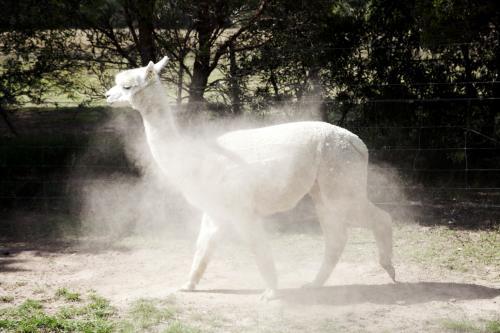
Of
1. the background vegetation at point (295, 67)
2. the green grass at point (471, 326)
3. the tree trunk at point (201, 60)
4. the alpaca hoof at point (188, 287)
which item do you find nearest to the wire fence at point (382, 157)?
the background vegetation at point (295, 67)

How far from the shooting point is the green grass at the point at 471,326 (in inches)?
222

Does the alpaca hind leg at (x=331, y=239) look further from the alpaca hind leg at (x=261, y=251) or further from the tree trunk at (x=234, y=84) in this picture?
the tree trunk at (x=234, y=84)

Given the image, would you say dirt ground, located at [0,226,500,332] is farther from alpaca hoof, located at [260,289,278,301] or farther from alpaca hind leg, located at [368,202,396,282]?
alpaca hind leg, located at [368,202,396,282]

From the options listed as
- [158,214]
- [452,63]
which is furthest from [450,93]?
[158,214]

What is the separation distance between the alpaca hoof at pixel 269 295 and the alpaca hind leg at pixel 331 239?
52cm

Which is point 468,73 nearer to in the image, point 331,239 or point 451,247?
point 451,247

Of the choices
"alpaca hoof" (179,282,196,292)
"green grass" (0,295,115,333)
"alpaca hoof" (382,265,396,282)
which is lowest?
"green grass" (0,295,115,333)

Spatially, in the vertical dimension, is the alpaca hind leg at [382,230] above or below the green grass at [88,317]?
above

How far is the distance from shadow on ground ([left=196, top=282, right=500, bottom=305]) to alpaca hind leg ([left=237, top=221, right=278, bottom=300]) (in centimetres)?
13

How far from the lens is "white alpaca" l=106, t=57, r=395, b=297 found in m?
6.60

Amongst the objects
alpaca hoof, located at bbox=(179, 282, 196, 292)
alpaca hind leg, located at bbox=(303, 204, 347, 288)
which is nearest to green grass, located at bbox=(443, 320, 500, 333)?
alpaca hind leg, located at bbox=(303, 204, 347, 288)

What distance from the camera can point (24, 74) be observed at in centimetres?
1118

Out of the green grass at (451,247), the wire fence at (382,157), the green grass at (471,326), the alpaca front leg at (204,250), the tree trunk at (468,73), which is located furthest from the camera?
the tree trunk at (468,73)

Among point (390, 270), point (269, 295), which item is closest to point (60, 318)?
point (269, 295)
